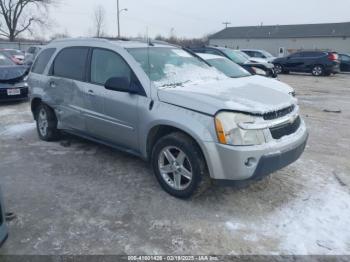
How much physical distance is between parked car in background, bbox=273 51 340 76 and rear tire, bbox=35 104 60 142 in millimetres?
19029

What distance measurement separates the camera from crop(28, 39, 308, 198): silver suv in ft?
11.1

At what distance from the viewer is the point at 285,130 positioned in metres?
3.73

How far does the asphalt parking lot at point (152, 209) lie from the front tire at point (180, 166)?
16 centimetres

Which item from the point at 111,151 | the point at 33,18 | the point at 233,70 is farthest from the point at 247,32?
the point at 111,151

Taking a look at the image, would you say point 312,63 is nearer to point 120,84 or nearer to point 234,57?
point 234,57

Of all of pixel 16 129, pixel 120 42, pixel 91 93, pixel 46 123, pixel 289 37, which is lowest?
pixel 16 129

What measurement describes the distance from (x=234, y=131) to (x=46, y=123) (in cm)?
381

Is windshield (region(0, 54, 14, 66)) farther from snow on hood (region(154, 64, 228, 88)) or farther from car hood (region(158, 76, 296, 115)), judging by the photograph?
car hood (region(158, 76, 296, 115))

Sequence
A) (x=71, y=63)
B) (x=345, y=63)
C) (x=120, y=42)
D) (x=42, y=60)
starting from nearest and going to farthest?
(x=120, y=42), (x=71, y=63), (x=42, y=60), (x=345, y=63)

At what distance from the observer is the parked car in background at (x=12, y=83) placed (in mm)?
9062

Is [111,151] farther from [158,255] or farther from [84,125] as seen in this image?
[158,255]

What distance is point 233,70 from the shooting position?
8.21 meters

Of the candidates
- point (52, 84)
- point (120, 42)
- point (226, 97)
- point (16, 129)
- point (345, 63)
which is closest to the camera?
point (226, 97)

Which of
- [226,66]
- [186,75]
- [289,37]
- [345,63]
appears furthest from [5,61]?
[289,37]
